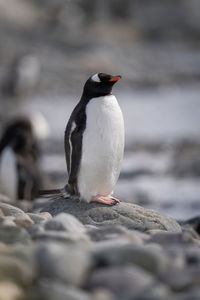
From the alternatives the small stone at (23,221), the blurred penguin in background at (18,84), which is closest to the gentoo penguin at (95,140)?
the small stone at (23,221)

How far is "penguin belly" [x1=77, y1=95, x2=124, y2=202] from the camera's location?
19.0 ft

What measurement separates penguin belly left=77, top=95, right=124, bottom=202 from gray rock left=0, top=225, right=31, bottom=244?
4.71ft

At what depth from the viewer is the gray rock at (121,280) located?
354cm

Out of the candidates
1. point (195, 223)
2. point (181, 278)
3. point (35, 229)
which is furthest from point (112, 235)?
point (195, 223)

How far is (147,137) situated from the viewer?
61.9 ft

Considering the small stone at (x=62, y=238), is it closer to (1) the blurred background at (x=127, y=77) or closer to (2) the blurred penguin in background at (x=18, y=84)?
(1) the blurred background at (x=127, y=77)

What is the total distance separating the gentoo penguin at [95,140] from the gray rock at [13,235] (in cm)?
143

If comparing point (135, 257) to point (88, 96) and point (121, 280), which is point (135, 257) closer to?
point (121, 280)

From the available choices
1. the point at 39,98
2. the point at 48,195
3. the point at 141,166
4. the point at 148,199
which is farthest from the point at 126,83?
the point at 48,195

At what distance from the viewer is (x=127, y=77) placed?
96.9 ft

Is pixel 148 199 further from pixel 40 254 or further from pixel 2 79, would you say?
pixel 2 79

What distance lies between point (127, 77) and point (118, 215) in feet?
78.3

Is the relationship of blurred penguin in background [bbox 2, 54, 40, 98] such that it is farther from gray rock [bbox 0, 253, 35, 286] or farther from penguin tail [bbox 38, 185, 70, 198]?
gray rock [bbox 0, 253, 35, 286]

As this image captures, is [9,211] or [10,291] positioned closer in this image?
[10,291]
